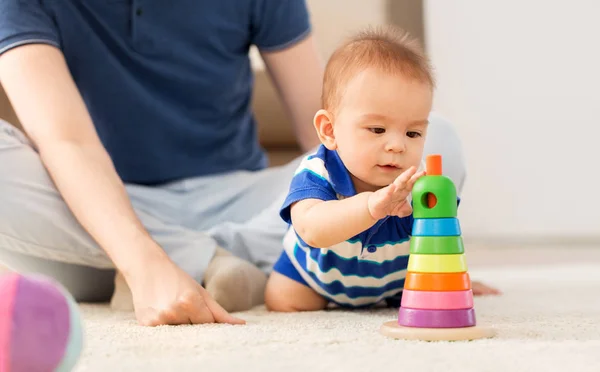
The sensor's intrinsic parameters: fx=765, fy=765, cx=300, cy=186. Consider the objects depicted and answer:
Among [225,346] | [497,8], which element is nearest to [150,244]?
[225,346]

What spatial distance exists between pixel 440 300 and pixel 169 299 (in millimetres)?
339

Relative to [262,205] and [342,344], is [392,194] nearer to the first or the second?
[342,344]

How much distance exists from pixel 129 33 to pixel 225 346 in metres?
0.80

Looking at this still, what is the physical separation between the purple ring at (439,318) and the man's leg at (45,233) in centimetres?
48

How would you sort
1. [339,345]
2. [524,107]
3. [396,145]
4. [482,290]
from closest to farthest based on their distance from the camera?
1. [339,345]
2. [396,145]
3. [482,290]
4. [524,107]

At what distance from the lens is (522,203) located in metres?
2.72

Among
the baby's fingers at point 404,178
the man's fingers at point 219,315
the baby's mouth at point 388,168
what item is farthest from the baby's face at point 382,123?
the man's fingers at point 219,315

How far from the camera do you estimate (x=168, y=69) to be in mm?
1430

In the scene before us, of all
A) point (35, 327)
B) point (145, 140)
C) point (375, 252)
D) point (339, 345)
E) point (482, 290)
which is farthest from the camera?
point (145, 140)

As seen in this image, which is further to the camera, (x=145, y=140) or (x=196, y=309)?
(x=145, y=140)

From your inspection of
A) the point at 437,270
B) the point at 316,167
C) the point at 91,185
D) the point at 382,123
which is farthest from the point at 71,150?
the point at 437,270

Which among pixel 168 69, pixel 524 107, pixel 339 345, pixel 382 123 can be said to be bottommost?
pixel 339 345

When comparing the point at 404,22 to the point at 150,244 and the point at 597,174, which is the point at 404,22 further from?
the point at 150,244

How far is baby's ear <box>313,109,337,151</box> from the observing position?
975mm
